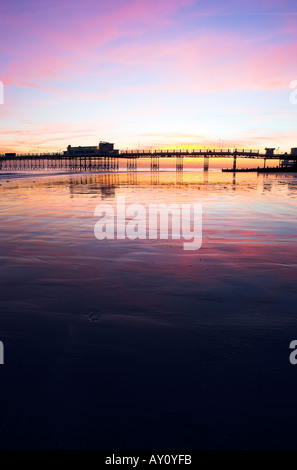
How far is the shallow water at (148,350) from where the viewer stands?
2.49 m

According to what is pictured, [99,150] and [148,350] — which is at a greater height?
[99,150]

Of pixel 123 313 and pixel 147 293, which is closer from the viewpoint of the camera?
pixel 123 313

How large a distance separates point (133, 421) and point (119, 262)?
4.39 metres

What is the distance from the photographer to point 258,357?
133 inches

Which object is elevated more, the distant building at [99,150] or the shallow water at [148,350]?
the distant building at [99,150]

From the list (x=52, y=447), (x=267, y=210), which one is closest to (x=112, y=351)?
(x=52, y=447)

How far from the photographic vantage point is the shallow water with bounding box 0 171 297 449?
249 cm

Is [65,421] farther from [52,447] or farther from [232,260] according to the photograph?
[232,260]

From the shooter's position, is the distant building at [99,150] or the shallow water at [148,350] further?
the distant building at [99,150]

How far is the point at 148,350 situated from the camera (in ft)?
11.5
